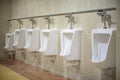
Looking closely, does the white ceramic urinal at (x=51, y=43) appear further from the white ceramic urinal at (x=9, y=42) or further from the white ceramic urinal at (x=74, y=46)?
the white ceramic urinal at (x=9, y=42)

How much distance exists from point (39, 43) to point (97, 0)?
2068 millimetres

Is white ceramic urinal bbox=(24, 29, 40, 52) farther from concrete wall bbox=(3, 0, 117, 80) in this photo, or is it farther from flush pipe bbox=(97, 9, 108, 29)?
flush pipe bbox=(97, 9, 108, 29)

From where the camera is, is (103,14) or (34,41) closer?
(103,14)

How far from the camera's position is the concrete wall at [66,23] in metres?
3.45

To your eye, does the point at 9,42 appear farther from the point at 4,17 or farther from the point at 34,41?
the point at 34,41

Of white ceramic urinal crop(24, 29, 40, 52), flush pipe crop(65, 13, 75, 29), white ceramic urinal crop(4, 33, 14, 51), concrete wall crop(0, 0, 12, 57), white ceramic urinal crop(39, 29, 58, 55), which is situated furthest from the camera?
concrete wall crop(0, 0, 12, 57)

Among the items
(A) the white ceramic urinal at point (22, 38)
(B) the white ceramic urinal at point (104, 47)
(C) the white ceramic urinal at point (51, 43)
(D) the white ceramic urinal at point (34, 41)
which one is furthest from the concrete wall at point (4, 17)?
(B) the white ceramic urinal at point (104, 47)

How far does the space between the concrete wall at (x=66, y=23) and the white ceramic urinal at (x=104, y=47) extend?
0.23 metres

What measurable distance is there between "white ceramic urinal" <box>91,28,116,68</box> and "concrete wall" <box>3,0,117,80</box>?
0.76 ft

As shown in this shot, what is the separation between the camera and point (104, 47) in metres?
3.17

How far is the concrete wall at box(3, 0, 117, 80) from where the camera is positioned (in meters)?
3.45

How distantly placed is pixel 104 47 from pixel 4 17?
15.7ft

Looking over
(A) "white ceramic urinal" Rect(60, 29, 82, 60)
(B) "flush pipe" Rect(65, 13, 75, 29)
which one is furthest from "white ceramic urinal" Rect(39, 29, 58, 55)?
(A) "white ceramic urinal" Rect(60, 29, 82, 60)

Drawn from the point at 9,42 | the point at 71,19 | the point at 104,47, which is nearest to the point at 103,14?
the point at 104,47
